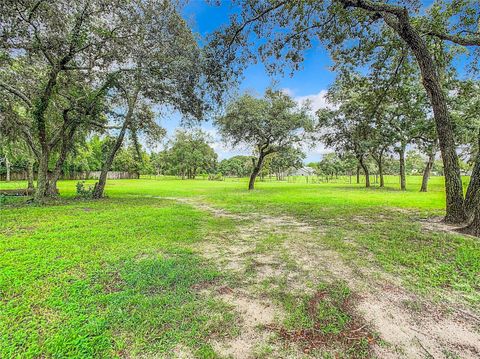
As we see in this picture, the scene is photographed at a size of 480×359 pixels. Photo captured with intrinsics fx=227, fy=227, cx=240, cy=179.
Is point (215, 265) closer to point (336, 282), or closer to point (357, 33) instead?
point (336, 282)

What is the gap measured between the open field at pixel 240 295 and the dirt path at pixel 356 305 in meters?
0.01

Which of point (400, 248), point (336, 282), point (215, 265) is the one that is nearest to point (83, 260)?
point (215, 265)

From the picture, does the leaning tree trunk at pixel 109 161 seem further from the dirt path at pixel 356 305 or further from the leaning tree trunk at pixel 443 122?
the leaning tree trunk at pixel 443 122

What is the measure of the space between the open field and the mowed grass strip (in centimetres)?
1

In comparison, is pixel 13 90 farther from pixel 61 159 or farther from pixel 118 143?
pixel 118 143

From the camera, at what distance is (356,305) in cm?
255

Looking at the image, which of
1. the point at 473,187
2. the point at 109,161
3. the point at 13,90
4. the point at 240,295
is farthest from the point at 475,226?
the point at 13,90

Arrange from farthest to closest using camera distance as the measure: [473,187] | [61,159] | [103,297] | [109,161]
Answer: [109,161] → [61,159] → [473,187] → [103,297]

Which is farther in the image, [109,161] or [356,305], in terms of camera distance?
[109,161]

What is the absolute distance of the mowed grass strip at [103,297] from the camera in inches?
79.2

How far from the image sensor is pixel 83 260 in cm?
383

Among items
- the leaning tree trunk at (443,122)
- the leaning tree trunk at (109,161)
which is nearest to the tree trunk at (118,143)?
Result: the leaning tree trunk at (109,161)

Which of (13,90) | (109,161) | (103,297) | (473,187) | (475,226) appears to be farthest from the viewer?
(109,161)

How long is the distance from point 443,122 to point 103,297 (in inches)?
338
